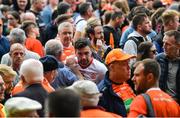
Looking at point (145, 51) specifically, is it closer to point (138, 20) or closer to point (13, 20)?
point (138, 20)

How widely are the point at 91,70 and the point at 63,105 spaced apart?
4.92 meters

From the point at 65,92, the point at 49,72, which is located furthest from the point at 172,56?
the point at 65,92

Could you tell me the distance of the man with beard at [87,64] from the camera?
1092 cm

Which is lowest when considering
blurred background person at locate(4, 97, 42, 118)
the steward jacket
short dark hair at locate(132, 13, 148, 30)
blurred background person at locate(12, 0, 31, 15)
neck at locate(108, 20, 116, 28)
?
the steward jacket

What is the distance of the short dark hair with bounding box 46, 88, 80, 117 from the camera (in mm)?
6125

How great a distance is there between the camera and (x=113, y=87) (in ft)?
30.5

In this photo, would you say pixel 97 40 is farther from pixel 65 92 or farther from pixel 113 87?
pixel 65 92

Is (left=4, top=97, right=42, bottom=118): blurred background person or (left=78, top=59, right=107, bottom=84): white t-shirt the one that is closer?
(left=4, top=97, right=42, bottom=118): blurred background person

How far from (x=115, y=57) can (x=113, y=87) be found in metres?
0.44

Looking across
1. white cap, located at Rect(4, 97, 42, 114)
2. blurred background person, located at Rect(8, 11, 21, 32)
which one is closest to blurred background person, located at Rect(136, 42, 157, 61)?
white cap, located at Rect(4, 97, 42, 114)

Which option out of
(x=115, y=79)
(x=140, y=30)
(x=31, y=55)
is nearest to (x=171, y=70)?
(x=115, y=79)

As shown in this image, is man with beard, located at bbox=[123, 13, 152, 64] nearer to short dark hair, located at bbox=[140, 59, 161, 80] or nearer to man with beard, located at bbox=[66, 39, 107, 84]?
man with beard, located at bbox=[66, 39, 107, 84]

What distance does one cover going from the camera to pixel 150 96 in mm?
8078

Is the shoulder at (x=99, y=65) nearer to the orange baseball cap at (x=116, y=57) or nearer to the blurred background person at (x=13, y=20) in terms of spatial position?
the orange baseball cap at (x=116, y=57)
